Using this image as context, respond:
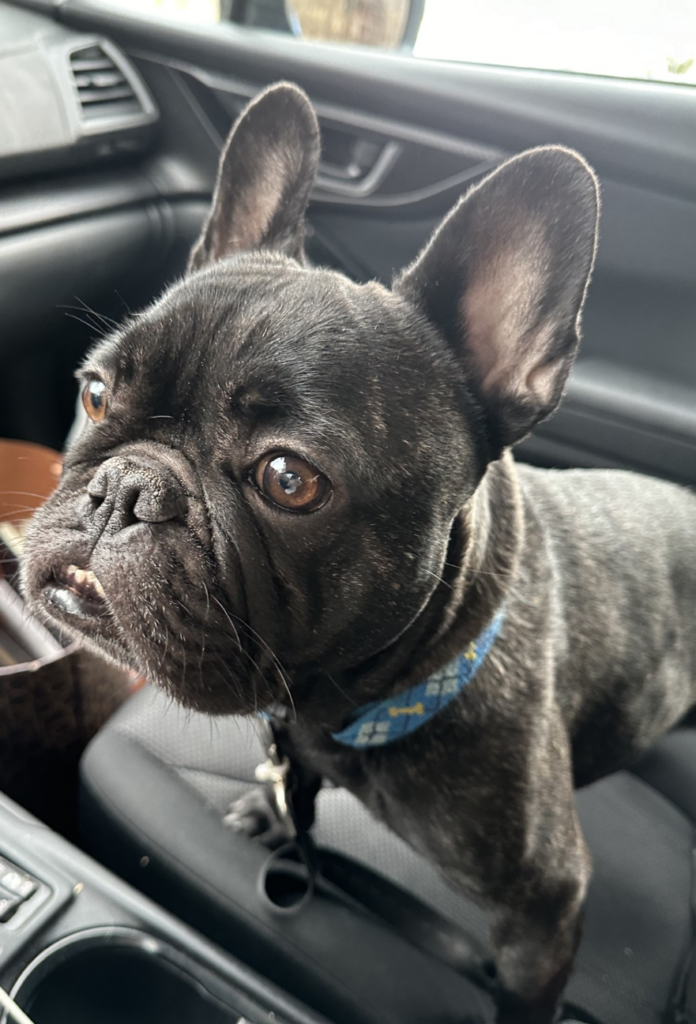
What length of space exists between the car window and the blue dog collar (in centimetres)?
126

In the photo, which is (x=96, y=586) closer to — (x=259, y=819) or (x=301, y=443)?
(x=301, y=443)

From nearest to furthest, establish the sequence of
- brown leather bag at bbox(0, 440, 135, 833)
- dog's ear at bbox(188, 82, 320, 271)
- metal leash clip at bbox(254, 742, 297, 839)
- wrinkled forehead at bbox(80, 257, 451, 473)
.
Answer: wrinkled forehead at bbox(80, 257, 451, 473) → dog's ear at bbox(188, 82, 320, 271) → metal leash clip at bbox(254, 742, 297, 839) → brown leather bag at bbox(0, 440, 135, 833)

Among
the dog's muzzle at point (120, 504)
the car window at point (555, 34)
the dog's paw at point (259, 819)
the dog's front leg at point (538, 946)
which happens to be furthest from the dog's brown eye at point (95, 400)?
the car window at point (555, 34)

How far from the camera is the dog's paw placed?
1.41 meters

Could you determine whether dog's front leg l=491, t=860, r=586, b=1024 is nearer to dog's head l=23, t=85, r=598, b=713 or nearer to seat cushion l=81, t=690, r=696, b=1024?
seat cushion l=81, t=690, r=696, b=1024

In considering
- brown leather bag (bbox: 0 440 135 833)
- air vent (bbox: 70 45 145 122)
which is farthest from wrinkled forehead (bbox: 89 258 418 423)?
air vent (bbox: 70 45 145 122)

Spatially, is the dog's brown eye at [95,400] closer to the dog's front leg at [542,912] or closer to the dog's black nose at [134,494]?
the dog's black nose at [134,494]

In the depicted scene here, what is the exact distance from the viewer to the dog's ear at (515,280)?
2.90 feet

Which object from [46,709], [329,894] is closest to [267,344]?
[329,894]

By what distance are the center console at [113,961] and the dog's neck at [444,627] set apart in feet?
1.12

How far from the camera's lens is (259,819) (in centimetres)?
147

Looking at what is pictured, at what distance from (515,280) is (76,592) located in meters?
0.69

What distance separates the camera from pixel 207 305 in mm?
969

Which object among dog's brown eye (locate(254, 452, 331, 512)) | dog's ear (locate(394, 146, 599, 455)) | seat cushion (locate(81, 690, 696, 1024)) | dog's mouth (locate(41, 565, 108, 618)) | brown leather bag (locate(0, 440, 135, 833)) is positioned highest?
dog's ear (locate(394, 146, 599, 455))
